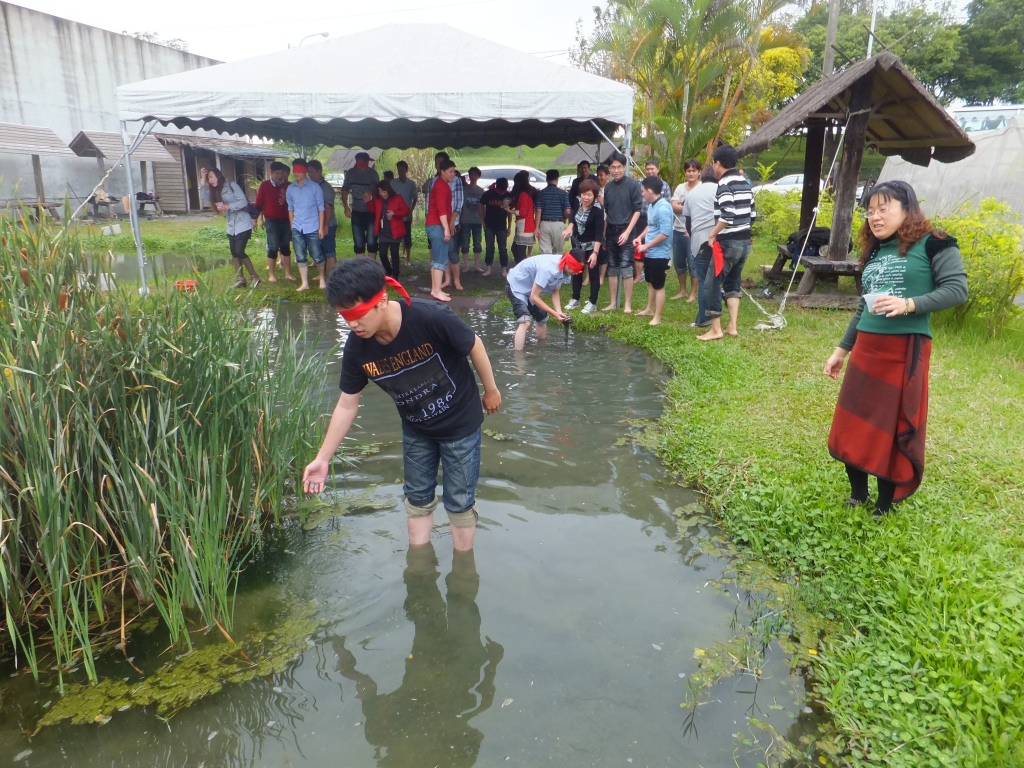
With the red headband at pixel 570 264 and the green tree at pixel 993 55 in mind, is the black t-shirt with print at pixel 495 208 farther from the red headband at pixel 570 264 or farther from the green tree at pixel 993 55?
the green tree at pixel 993 55

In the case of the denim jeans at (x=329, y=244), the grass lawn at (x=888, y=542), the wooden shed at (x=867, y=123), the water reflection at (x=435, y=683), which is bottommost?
the water reflection at (x=435, y=683)

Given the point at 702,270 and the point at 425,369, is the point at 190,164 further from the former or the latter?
the point at 425,369

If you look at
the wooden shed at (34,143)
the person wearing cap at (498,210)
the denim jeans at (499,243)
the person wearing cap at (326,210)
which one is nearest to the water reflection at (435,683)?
the person wearing cap at (326,210)

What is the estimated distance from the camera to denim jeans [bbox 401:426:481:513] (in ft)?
11.2

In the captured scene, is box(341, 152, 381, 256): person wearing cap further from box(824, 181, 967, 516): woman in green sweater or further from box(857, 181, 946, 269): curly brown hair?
box(857, 181, 946, 269): curly brown hair

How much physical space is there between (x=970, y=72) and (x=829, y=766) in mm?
43249

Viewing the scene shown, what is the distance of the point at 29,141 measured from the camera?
64.8ft

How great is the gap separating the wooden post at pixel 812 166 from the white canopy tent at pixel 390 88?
297cm

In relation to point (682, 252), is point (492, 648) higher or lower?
lower

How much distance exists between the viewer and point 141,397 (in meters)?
2.95

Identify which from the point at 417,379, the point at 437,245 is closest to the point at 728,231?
the point at 437,245

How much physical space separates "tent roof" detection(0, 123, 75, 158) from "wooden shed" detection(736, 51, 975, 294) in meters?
19.1

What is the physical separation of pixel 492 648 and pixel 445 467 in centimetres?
85

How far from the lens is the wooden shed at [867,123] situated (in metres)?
8.39
